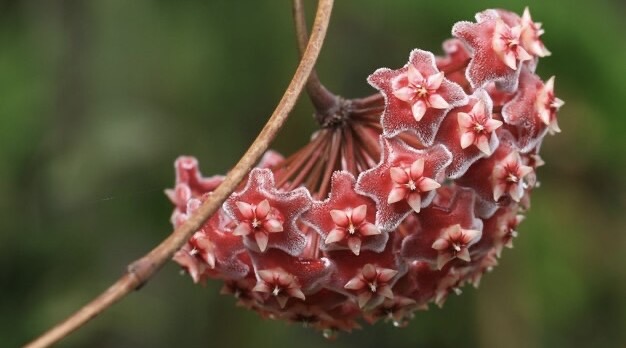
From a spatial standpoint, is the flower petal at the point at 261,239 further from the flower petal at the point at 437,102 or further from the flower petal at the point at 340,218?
the flower petal at the point at 437,102

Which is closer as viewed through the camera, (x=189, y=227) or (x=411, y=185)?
(x=189, y=227)

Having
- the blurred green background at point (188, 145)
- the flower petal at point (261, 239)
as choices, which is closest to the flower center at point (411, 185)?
the flower petal at point (261, 239)

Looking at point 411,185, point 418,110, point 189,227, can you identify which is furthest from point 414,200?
point 189,227

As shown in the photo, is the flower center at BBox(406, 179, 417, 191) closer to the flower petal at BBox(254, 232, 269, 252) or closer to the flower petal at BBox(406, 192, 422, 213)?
the flower petal at BBox(406, 192, 422, 213)

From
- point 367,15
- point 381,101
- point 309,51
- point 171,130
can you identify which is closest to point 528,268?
point 367,15

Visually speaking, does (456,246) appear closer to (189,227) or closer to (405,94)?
(405,94)

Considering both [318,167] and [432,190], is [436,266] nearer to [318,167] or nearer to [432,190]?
[432,190]
